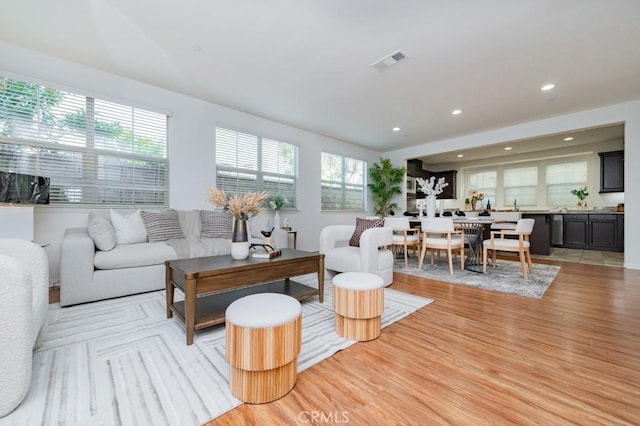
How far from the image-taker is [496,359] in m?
1.63

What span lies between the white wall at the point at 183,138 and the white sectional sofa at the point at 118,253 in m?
0.40

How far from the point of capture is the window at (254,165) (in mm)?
4547

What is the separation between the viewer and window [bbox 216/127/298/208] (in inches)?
179

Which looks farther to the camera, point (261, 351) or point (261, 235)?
point (261, 235)

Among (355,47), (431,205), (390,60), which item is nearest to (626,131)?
(431,205)

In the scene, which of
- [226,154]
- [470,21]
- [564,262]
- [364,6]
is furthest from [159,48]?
[564,262]

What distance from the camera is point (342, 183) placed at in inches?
264

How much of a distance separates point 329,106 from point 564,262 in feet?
16.6

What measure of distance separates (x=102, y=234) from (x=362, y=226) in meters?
2.93

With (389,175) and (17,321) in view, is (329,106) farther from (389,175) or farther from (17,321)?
(17,321)

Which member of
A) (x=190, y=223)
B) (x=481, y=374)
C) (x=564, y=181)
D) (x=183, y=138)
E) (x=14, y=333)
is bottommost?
(x=481, y=374)

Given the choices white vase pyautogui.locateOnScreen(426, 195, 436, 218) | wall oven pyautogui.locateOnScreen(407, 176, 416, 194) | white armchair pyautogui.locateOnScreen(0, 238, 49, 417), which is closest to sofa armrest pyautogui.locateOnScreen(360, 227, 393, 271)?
white vase pyautogui.locateOnScreen(426, 195, 436, 218)

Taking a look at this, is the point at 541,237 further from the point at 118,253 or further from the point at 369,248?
the point at 118,253

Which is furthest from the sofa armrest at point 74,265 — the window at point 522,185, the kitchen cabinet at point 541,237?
the window at point 522,185
